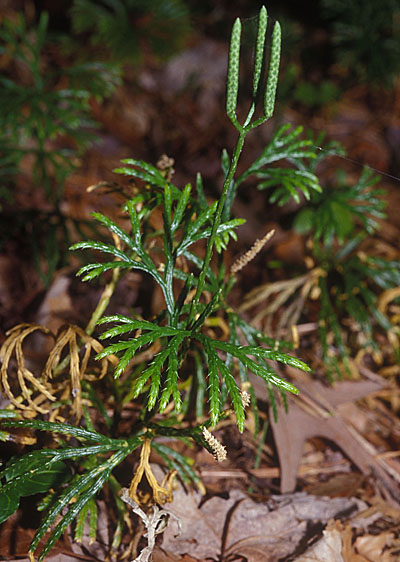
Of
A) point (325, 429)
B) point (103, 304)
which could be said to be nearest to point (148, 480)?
point (103, 304)

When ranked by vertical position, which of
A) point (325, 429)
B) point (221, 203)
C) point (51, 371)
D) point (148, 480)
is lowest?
point (325, 429)

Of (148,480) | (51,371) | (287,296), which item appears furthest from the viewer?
(287,296)

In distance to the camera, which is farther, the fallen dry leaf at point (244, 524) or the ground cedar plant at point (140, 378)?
the fallen dry leaf at point (244, 524)

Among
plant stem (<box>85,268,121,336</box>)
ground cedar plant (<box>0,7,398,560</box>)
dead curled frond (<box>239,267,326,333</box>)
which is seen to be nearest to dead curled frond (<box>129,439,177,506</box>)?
ground cedar plant (<box>0,7,398,560</box>)

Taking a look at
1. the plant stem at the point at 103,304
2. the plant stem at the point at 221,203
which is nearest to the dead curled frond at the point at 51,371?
the plant stem at the point at 103,304

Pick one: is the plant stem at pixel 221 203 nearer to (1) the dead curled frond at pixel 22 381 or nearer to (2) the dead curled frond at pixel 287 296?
(1) the dead curled frond at pixel 22 381

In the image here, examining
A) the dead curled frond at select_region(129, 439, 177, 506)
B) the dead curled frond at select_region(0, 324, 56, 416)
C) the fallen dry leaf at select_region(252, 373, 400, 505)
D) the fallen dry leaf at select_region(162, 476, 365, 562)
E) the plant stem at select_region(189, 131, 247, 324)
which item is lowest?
the fallen dry leaf at select_region(162, 476, 365, 562)

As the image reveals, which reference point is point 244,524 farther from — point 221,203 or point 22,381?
point 221,203

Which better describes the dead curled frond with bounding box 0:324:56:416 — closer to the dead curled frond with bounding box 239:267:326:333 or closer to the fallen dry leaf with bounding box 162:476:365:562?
the fallen dry leaf with bounding box 162:476:365:562
